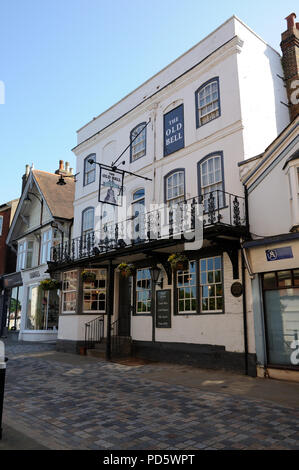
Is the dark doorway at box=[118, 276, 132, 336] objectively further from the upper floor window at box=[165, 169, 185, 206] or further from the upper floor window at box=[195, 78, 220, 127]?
the upper floor window at box=[195, 78, 220, 127]

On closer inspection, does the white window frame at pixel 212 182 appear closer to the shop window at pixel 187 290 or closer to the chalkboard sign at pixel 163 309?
the shop window at pixel 187 290

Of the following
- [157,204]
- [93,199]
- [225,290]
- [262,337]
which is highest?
[93,199]

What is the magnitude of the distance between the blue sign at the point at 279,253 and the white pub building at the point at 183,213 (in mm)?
970

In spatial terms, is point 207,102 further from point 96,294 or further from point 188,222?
point 96,294

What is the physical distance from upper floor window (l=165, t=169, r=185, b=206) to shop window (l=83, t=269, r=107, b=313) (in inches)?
200

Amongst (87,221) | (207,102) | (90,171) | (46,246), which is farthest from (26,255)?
(207,102)

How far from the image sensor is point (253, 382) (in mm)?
9086

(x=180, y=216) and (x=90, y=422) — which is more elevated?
(x=180, y=216)

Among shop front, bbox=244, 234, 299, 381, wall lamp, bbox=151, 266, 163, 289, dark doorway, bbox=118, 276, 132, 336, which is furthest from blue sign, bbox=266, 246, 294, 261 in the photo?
dark doorway, bbox=118, 276, 132, 336

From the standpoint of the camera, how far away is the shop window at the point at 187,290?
12156mm

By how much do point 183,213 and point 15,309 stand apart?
671 inches
